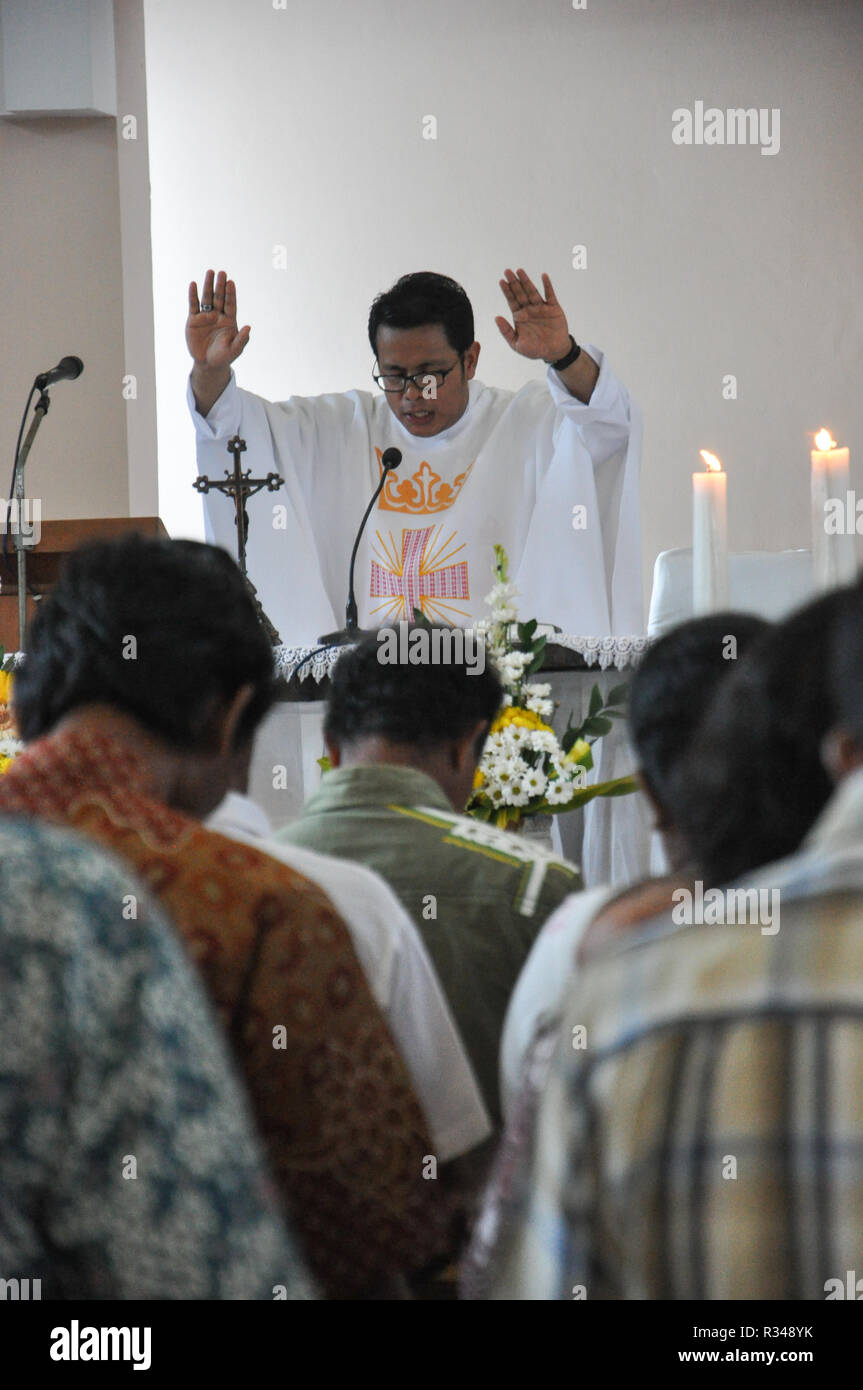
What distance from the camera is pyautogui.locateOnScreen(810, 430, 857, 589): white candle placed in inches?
90.0

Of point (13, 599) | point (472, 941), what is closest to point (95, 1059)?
point (472, 941)

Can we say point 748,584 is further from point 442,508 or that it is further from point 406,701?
point 406,701

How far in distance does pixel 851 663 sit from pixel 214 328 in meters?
3.71

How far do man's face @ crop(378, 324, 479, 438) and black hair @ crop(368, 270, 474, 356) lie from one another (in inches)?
0.8

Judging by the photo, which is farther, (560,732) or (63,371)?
(63,371)

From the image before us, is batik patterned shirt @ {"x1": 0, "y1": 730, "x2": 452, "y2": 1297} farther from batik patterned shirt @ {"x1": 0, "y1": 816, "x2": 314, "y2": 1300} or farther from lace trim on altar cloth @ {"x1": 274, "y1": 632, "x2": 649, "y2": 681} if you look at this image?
lace trim on altar cloth @ {"x1": 274, "y1": 632, "x2": 649, "y2": 681}

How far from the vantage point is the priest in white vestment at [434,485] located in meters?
4.79

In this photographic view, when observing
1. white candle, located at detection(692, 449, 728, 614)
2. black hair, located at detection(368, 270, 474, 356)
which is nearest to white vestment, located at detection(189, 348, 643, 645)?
black hair, located at detection(368, 270, 474, 356)

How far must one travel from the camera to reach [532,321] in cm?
427

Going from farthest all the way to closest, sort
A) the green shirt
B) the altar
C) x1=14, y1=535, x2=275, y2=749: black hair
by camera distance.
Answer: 1. the altar
2. the green shirt
3. x1=14, y1=535, x2=275, y2=749: black hair

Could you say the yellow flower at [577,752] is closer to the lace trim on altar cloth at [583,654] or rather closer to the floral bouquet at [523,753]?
the floral bouquet at [523,753]

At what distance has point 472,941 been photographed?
1889 millimetres

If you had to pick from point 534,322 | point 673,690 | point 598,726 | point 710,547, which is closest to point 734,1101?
point 673,690
